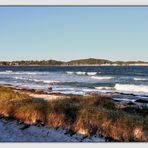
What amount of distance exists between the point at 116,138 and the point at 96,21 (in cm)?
147

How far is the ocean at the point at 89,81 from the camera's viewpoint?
7629mm

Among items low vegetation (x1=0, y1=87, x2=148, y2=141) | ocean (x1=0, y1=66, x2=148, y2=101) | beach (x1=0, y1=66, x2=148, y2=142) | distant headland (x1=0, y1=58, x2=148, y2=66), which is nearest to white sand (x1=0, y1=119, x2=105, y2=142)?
beach (x1=0, y1=66, x2=148, y2=142)

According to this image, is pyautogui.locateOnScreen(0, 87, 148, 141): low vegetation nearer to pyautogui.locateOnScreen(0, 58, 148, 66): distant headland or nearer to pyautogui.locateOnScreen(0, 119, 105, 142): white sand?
pyautogui.locateOnScreen(0, 119, 105, 142): white sand

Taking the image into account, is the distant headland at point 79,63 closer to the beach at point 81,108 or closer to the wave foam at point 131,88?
the beach at point 81,108

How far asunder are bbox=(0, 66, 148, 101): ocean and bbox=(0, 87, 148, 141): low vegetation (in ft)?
0.65

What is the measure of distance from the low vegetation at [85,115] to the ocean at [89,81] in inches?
7.8

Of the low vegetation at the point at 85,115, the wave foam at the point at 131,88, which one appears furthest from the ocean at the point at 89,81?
the low vegetation at the point at 85,115

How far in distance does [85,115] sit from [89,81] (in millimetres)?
1691

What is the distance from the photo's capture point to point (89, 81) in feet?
29.9

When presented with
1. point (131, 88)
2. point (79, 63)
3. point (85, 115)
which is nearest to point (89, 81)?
point (131, 88)

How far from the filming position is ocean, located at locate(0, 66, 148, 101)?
7629mm

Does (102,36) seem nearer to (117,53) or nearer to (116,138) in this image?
(117,53)

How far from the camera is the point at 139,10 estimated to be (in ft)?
23.4

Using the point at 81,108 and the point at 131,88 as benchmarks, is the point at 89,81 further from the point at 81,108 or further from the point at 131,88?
the point at 81,108
